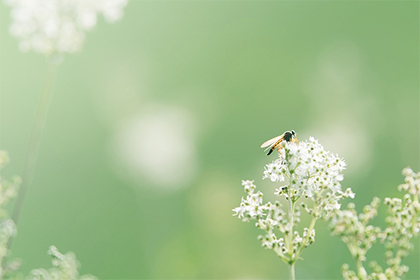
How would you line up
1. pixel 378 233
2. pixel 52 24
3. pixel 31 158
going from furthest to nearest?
pixel 52 24, pixel 31 158, pixel 378 233

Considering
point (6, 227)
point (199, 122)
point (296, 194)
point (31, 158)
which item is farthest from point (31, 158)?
point (199, 122)

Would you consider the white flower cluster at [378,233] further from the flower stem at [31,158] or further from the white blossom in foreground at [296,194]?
the flower stem at [31,158]

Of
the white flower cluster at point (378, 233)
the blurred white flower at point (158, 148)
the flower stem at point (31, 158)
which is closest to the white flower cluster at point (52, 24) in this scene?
the flower stem at point (31, 158)

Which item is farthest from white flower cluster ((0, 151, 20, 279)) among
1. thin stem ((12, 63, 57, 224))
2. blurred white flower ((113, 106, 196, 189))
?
blurred white flower ((113, 106, 196, 189))

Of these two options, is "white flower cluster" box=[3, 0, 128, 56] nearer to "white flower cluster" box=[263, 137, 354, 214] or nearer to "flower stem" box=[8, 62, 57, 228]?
"flower stem" box=[8, 62, 57, 228]

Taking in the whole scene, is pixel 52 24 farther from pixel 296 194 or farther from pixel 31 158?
pixel 296 194
